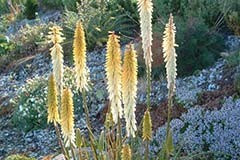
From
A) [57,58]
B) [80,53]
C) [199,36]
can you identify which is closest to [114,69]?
[80,53]

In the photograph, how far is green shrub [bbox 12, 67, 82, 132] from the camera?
7117 mm

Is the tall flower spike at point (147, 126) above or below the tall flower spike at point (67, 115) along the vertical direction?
below

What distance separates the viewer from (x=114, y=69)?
3.19 m

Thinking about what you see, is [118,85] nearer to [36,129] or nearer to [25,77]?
[36,129]

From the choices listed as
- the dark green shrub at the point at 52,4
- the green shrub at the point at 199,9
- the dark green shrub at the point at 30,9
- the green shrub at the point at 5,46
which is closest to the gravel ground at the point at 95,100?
the green shrub at the point at 199,9

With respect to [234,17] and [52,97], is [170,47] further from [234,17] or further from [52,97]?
[234,17]

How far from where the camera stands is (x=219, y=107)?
18.9 ft

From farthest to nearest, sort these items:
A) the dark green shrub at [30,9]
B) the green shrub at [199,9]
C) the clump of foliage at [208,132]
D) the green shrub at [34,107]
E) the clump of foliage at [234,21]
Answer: the dark green shrub at [30,9], the green shrub at [199,9], the clump of foliage at [234,21], the green shrub at [34,107], the clump of foliage at [208,132]

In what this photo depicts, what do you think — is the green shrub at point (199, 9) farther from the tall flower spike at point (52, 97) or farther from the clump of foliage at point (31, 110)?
the tall flower spike at point (52, 97)

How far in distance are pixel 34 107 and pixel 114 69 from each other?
4119 mm

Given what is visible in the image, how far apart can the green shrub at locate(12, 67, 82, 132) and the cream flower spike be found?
3.90 m

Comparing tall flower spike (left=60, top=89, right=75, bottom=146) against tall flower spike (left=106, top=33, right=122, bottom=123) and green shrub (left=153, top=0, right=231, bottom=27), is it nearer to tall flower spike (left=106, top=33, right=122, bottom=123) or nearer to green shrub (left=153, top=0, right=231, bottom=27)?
tall flower spike (left=106, top=33, right=122, bottom=123)

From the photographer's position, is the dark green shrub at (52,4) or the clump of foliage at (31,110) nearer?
the clump of foliage at (31,110)

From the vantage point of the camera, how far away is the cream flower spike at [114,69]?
3.14 metres
